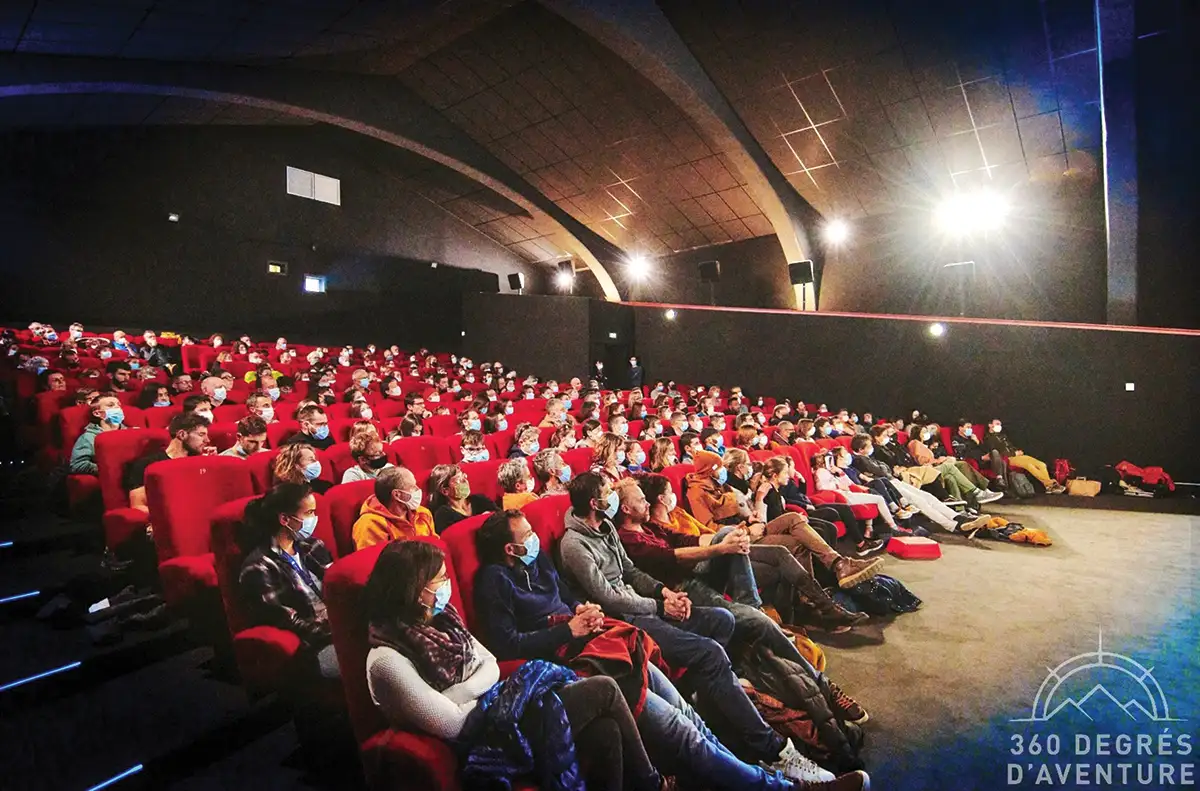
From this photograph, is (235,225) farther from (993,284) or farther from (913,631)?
(993,284)

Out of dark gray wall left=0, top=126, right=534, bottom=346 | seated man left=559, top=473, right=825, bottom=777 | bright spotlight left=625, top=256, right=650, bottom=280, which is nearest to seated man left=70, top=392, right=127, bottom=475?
seated man left=559, top=473, right=825, bottom=777

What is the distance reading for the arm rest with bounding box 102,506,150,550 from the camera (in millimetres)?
2367

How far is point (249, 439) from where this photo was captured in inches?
123

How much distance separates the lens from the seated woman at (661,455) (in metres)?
3.43

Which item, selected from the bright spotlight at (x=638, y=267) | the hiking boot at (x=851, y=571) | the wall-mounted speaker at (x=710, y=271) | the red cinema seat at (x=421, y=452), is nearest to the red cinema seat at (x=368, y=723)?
the red cinema seat at (x=421, y=452)

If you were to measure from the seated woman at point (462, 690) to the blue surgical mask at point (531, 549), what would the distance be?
0.41m

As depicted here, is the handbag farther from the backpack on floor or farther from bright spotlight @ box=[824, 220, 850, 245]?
bright spotlight @ box=[824, 220, 850, 245]

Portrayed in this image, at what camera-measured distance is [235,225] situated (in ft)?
32.8

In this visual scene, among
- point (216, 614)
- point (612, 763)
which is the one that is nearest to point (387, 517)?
point (216, 614)

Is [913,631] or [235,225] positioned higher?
[235,225]

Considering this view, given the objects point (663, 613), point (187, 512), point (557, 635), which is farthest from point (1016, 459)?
point (187, 512)

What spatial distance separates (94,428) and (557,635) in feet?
9.20

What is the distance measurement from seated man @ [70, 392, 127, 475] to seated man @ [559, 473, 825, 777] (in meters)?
2.23

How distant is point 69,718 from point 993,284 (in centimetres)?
1018
